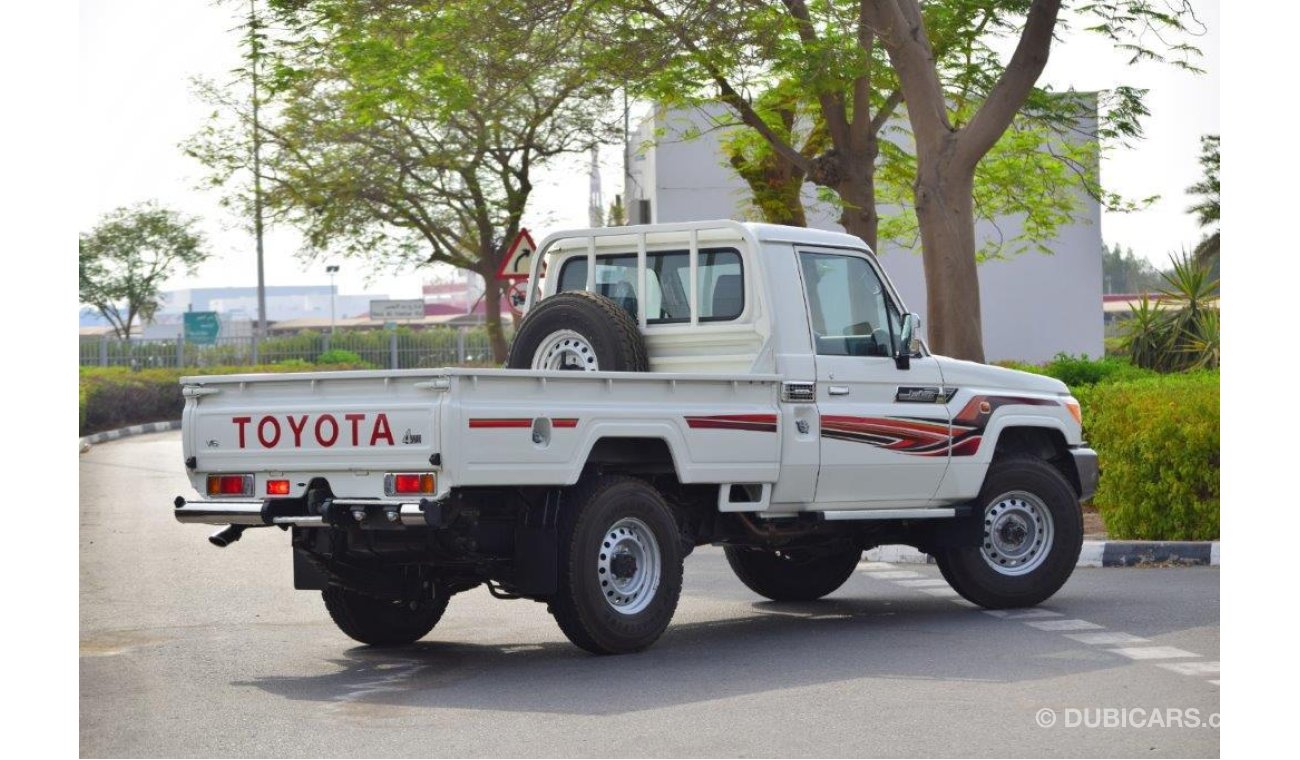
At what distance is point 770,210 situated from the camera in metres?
24.8

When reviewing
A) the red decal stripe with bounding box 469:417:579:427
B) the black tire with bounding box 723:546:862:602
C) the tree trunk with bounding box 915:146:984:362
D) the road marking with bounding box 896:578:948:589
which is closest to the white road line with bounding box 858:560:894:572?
the road marking with bounding box 896:578:948:589

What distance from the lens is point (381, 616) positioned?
1015 centimetres

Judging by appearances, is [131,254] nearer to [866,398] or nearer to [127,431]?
[127,431]

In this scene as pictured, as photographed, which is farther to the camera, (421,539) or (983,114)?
(983,114)

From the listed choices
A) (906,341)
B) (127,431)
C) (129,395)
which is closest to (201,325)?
(129,395)

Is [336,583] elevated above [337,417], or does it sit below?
below

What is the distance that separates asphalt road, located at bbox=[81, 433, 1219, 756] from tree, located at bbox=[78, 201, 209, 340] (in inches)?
1811

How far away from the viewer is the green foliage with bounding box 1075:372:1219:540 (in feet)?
45.6

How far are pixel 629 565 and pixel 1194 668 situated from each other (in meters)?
2.84

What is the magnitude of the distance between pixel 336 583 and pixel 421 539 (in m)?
0.82

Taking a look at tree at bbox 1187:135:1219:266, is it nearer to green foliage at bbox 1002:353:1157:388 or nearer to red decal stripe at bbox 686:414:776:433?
green foliage at bbox 1002:353:1157:388
